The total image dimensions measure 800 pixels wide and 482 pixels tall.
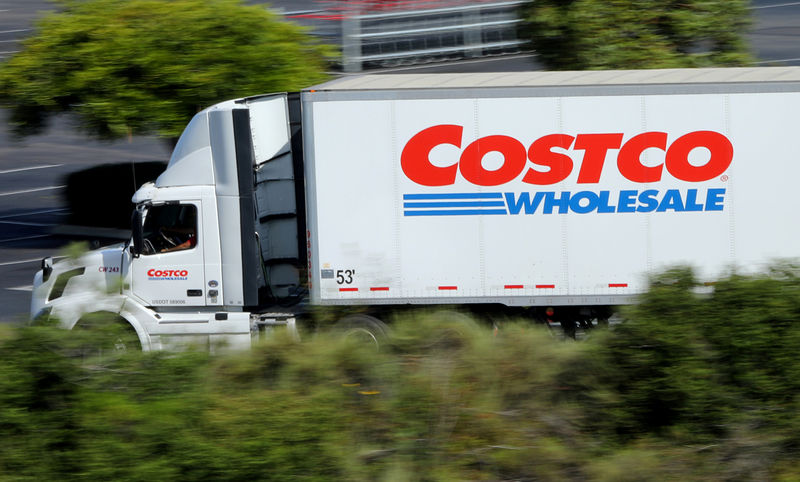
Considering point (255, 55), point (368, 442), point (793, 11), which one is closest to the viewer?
point (368, 442)

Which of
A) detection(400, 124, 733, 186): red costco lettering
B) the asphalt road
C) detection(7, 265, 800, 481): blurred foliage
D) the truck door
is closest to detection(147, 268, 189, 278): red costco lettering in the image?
the truck door

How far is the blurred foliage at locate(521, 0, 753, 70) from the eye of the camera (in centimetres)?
1814

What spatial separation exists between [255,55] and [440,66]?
14621 mm

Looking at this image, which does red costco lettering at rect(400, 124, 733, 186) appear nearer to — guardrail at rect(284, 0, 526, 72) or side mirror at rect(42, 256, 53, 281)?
side mirror at rect(42, 256, 53, 281)

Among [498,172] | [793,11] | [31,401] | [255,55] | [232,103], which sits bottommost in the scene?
[31,401]

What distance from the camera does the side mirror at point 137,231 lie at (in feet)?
41.4

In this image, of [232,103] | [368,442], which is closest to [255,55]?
[232,103]

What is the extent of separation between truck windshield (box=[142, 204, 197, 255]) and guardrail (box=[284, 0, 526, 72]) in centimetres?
1954

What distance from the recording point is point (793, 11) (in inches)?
1519

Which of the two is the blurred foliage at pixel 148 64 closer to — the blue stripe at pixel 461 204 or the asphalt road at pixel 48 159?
the asphalt road at pixel 48 159

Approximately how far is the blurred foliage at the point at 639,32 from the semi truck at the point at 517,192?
19.0 ft

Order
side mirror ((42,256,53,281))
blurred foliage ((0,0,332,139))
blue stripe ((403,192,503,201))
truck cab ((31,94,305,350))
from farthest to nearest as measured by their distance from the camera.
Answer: blurred foliage ((0,0,332,139)) < side mirror ((42,256,53,281)) < truck cab ((31,94,305,350)) < blue stripe ((403,192,503,201))

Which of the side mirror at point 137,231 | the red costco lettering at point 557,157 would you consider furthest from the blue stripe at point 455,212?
the side mirror at point 137,231

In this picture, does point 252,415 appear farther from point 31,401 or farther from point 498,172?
point 498,172
